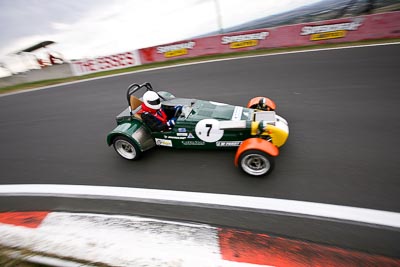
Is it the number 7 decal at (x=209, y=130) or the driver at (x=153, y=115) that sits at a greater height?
the driver at (x=153, y=115)

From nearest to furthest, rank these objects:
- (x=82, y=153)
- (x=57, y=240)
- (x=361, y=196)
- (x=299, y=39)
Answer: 1. (x=57, y=240)
2. (x=361, y=196)
3. (x=82, y=153)
4. (x=299, y=39)

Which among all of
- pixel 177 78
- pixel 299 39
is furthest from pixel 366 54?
pixel 177 78

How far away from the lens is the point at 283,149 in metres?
3.88

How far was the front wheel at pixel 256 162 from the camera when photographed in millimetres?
3154

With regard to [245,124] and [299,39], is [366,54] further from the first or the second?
[245,124]

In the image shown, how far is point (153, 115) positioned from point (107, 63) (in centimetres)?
1132

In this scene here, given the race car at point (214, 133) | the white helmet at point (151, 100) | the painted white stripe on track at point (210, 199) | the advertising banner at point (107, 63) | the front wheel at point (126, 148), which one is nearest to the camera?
the painted white stripe on track at point (210, 199)

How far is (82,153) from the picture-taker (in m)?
4.71

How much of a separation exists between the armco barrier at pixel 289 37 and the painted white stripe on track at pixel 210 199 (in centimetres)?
1001

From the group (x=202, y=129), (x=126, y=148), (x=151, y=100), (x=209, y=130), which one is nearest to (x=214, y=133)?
(x=209, y=130)

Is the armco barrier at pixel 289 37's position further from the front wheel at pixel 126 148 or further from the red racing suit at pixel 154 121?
the front wheel at pixel 126 148

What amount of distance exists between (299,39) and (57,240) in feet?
38.7

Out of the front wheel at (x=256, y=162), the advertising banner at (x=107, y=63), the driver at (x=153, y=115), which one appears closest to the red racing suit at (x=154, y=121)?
the driver at (x=153, y=115)

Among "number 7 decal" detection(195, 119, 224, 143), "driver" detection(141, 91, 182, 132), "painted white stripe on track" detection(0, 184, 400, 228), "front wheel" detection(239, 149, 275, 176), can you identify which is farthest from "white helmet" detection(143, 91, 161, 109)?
"front wheel" detection(239, 149, 275, 176)
